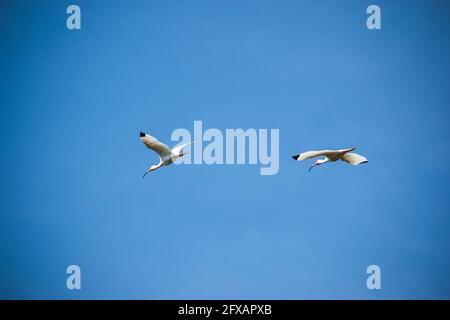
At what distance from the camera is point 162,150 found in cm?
2161

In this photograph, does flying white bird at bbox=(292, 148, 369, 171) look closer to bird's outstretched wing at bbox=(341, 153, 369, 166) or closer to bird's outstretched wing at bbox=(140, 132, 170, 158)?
bird's outstretched wing at bbox=(341, 153, 369, 166)

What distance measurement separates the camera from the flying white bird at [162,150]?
20719 mm

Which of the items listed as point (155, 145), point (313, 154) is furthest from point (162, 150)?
point (313, 154)

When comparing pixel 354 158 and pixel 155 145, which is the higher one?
pixel 155 145

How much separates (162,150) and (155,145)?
50 cm

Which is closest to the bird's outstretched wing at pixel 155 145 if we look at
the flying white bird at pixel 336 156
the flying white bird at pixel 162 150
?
the flying white bird at pixel 162 150

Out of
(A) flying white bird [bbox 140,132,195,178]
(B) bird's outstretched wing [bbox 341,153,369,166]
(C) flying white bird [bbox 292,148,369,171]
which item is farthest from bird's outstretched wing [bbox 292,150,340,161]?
(A) flying white bird [bbox 140,132,195,178]

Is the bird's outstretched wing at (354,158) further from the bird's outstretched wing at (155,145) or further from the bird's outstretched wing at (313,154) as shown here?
the bird's outstretched wing at (155,145)

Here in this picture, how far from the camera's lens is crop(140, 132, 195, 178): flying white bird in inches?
816

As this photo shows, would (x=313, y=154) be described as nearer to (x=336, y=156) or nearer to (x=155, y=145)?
(x=336, y=156)

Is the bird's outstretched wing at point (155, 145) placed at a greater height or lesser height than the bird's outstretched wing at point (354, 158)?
greater
